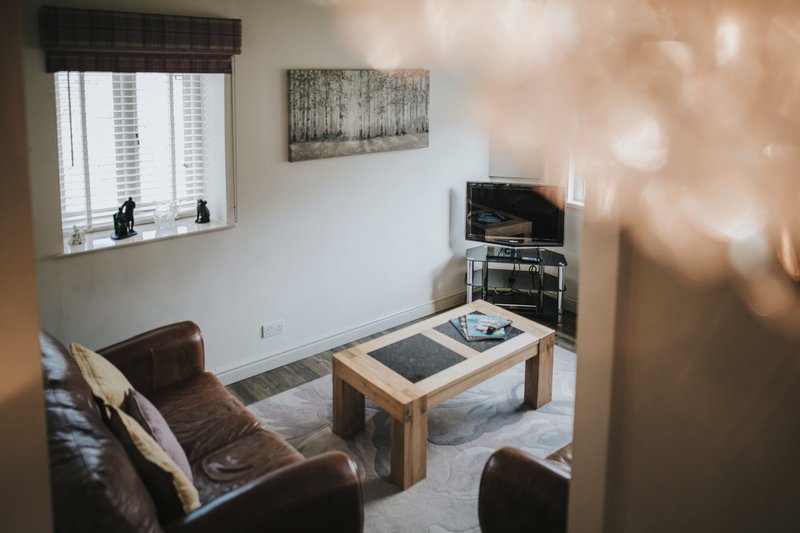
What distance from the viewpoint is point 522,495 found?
258 cm

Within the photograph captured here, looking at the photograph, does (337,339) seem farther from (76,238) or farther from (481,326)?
(76,238)

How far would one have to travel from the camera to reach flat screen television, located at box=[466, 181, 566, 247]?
5324 millimetres

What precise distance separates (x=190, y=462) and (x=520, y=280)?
327cm

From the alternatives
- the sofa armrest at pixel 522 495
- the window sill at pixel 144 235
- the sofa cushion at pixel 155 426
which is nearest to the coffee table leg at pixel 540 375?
the sofa armrest at pixel 522 495

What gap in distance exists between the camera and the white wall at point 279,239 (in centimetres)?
378

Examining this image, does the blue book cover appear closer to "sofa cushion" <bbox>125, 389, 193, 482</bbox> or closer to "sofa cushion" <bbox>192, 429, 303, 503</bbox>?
"sofa cushion" <bbox>192, 429, 303, 503</bbox>

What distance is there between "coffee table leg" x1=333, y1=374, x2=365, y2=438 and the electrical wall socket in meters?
0.91

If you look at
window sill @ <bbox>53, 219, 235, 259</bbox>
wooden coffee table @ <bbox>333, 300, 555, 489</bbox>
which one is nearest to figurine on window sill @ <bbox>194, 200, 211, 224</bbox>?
window sill @ <bbox>53, 219, 235, 259</bbox>

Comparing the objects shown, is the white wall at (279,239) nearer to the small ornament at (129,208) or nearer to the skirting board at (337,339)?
the skirting board at (337,339)

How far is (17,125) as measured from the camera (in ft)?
4.24

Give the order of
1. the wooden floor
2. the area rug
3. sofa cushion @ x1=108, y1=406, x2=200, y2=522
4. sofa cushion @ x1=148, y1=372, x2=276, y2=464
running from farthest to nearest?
1. the wooden floor
2. the area rug
3. sofa cushion @ x1=148, y1=372, x2=276, y2=464
4. sofa cushion @ x1=108, y1=406, x2=200, y2=522

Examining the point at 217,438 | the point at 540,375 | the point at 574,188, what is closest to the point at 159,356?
the point at 217,438

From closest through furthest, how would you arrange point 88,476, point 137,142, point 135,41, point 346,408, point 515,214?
point 88,476 → point 135,41 → point 346,408 → point 137,142 → point 515,214

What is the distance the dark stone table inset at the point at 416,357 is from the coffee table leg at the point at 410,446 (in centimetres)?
23
